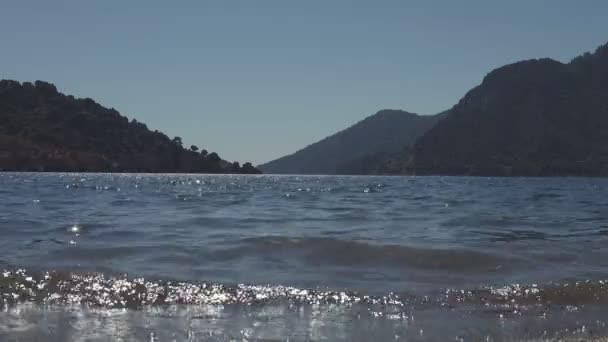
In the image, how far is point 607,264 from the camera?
13.4 meters

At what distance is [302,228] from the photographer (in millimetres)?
20984

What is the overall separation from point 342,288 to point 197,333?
3545 mm

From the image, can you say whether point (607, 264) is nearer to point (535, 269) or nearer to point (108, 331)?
point (535, 269)

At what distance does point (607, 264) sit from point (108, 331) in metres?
10.3

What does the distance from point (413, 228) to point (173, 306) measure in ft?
44.6

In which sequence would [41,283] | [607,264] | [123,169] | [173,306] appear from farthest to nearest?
[123,169] < [607,264] < [41,283] < [173,306]

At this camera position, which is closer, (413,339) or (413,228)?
(413,339)

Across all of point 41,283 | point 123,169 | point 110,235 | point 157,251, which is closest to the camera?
point 41,283

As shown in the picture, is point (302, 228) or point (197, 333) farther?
point (302, 228)

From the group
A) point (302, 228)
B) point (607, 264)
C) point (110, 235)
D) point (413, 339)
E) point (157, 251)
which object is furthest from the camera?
point (302, 228)

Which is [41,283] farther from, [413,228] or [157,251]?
[413,228]

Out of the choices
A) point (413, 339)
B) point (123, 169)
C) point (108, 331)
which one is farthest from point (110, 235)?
point (123, 169)

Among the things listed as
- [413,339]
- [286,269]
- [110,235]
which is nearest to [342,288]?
[286,269]

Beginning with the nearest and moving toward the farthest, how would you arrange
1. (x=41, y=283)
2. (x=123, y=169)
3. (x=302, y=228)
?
(x=41, y=283)
(x=302, y=228)
(x=123, y=169)
